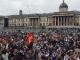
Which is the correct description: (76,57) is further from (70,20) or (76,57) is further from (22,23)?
(22,23)

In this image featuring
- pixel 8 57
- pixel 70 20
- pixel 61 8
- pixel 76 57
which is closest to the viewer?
pixel 76 57

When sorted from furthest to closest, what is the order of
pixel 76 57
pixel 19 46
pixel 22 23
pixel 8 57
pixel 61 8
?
pixel 22 23, pixel 61 8, pixel 19 46, pixel 8 57, pixel 76 57

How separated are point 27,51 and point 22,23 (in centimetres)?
12354

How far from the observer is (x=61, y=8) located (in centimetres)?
12744

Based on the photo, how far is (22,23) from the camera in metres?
141

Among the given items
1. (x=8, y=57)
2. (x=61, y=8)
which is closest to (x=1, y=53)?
(x=8, y=57)

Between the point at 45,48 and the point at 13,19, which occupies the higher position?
the point at 45,48

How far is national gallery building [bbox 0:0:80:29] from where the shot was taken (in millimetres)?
117088

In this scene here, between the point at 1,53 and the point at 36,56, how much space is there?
218cm

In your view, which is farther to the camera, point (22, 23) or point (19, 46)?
point (22, 23)

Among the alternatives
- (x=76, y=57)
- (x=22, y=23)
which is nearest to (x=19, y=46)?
(x=76, y=57)

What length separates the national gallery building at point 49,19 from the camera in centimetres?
11709

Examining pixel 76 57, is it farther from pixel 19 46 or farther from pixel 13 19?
pixel 13 19

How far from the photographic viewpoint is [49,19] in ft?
426
